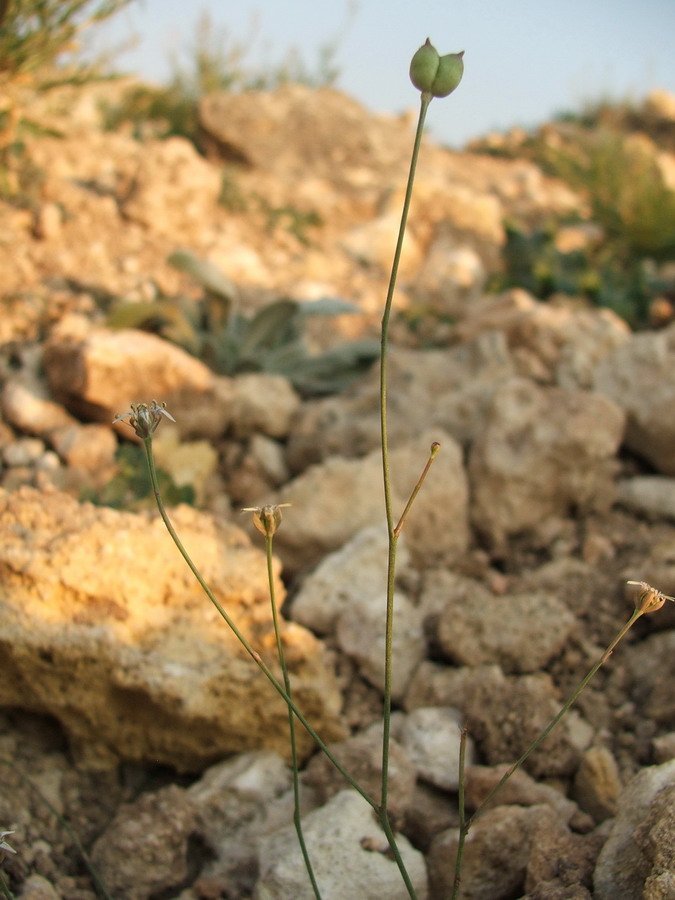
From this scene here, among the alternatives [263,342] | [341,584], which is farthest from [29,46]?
[341,584]

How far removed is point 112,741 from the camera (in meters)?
A: 2.30

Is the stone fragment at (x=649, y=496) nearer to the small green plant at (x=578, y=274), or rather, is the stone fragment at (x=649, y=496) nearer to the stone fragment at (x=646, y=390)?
the stone fragment at (x=646, y=390)

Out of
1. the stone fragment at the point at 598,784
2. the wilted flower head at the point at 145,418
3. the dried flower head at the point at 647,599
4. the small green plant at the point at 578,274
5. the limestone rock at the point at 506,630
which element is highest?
the wilted flower head at the point at 145,418

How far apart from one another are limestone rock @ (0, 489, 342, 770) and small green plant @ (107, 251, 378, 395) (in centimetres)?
152

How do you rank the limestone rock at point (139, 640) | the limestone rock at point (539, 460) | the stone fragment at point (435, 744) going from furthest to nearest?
1. the limestone rock at point (539, 460)
2. the stone fragment at point (435, 744)
3. the limestone rock at point (139, 640)

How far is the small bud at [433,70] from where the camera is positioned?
1.39 m

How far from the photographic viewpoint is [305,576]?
9.27 feet

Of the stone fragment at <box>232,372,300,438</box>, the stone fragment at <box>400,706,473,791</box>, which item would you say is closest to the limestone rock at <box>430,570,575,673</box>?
the stone fragment at <box>400,706,473,791</box>

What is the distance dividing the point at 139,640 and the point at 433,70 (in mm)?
1447

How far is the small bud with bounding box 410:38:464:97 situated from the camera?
1386 millimetres

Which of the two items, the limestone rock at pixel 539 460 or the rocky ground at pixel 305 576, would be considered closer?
the rocky ground at pixel 305 576

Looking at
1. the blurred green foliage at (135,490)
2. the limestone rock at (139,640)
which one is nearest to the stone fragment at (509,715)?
the limestone rock at (139,640)

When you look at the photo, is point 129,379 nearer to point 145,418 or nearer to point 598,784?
point 145,418

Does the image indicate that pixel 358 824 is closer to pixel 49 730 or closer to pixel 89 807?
pixel 89 807
